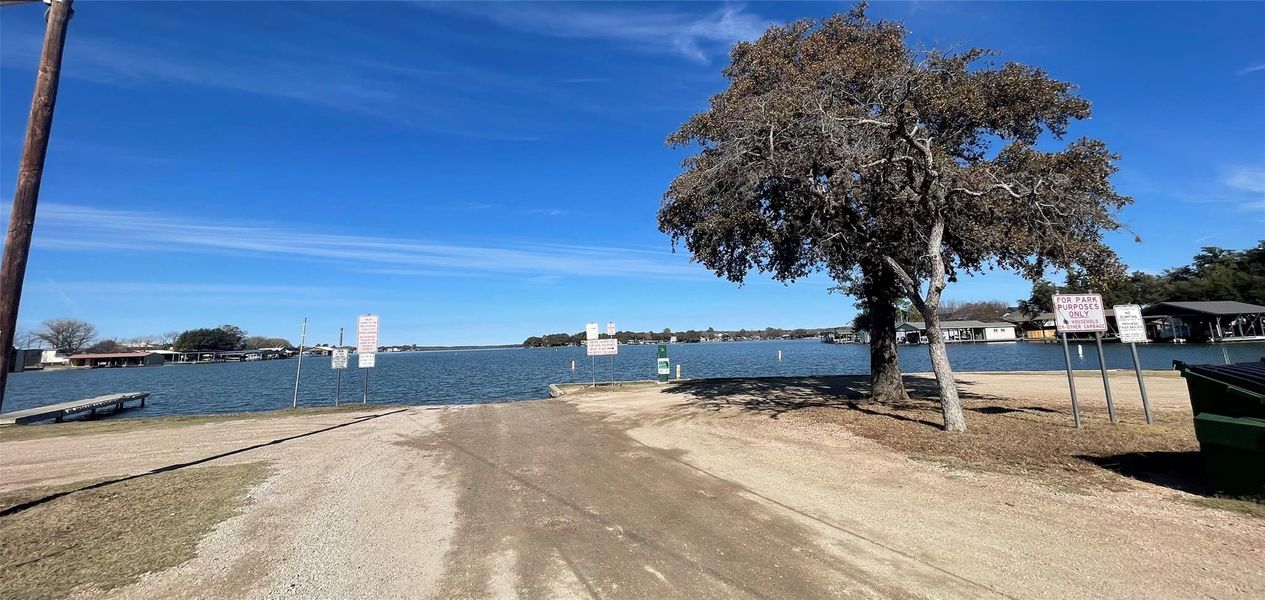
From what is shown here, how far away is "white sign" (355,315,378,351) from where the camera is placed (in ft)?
64.0

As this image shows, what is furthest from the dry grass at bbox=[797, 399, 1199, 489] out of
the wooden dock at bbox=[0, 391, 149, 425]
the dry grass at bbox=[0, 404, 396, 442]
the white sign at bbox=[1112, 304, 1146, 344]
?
the wooden dock at bbox=[0, 391, 149, 425]

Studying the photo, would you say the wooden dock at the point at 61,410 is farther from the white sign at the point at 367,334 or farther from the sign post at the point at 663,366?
the sign post at the point at 663,366

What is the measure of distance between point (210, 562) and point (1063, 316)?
45.1 feet

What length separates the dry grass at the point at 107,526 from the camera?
4.18 metres

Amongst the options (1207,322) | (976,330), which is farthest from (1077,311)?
(976,330)

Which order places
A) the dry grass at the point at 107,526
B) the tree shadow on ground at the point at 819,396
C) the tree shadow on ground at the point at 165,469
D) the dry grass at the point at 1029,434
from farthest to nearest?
the tree shadow on ground at the point at 819,396
the dry grass at the point at 1029,434
the tree shadow on ground at the point at 165,469
the dry grass at the point at 107,526

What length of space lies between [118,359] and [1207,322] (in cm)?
19920

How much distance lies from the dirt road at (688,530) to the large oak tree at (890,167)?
4291 mm

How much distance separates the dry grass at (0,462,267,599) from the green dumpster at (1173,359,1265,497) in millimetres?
9952

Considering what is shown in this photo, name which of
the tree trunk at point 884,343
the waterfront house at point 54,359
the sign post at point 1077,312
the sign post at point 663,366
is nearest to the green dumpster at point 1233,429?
the sign post at point 1077,312

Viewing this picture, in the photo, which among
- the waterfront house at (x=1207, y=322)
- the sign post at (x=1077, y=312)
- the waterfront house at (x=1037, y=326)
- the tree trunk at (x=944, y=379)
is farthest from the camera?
the waterfront house at (x=1037, y=326)

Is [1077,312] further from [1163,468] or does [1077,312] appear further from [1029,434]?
[1163,468]

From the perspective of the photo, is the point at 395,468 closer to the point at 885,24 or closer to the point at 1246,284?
the point at 885,24

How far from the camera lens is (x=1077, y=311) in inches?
408
